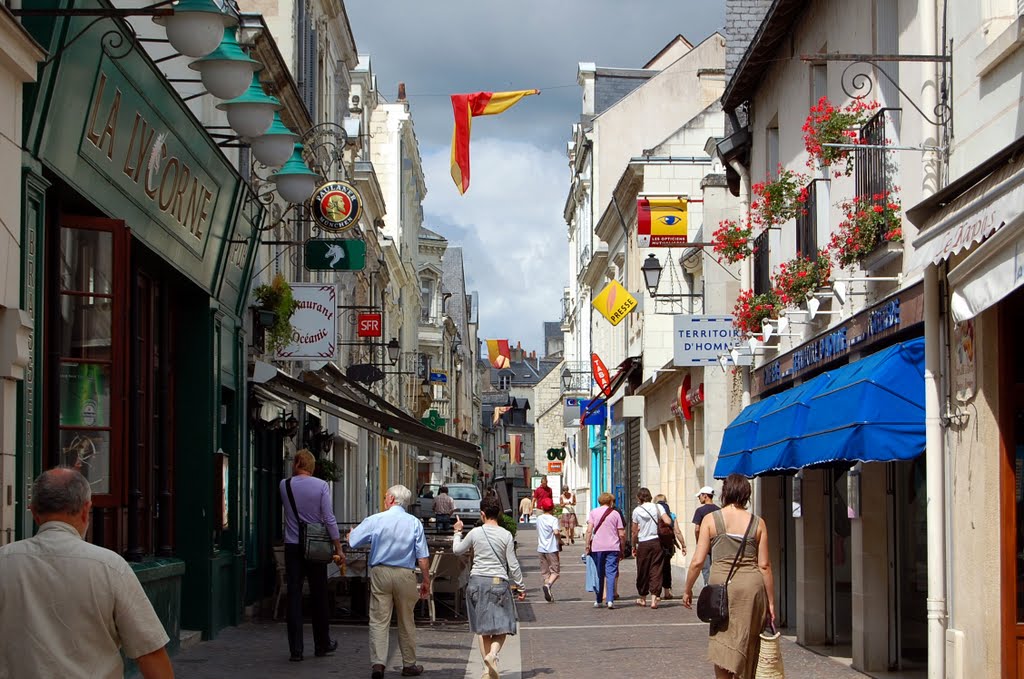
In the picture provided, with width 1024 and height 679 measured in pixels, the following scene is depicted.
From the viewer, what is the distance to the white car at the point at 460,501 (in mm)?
39044

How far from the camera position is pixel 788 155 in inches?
677

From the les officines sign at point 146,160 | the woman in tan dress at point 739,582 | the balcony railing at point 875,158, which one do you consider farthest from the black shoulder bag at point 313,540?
the balcony railing at point 875,158

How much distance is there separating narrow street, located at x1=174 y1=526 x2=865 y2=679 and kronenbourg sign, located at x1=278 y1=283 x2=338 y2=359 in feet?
14.2

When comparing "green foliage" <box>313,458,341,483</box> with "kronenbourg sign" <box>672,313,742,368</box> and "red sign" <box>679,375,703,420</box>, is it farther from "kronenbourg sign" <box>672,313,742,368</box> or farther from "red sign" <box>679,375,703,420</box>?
"red sign" <box>679,375,703,420</box>

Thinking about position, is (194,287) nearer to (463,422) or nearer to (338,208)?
(338,208)

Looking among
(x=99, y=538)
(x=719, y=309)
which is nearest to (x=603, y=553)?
(x=719, y=309)

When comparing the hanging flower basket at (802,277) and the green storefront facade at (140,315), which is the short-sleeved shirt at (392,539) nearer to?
the green storefront facade at (140,315)

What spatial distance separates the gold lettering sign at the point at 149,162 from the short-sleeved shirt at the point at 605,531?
29.0ft

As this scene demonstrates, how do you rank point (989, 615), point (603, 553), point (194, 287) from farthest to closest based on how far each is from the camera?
1. point (603, 553)
2. point (194, 287)
3. point (989, 615)

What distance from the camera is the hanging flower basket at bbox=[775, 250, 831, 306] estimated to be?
14391 mm

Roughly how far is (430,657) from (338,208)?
1085cm

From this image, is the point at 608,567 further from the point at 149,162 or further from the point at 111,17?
the point at 111,17

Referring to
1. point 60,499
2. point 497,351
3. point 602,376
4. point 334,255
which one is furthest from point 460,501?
point 497,351

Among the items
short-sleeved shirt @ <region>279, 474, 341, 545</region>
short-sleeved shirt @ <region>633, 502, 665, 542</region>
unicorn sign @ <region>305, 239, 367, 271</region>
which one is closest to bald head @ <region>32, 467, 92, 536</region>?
short-sleeved shirt @ <region>279, 474, 341, 545</region>
